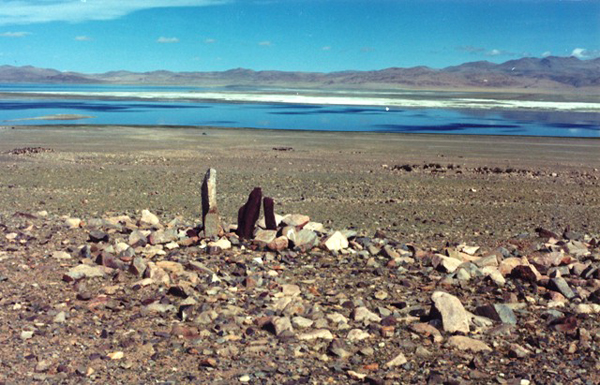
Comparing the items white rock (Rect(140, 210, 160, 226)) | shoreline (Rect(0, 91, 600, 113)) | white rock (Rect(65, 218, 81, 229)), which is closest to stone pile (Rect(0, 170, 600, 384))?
white rock (Rect(65, 218, 81, 229))

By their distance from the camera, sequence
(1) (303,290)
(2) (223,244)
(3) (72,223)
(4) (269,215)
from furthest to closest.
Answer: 1. (3) (72,223)
2. (4) (269,215)
3. (2) (223,244)
4. (1) (303,290)

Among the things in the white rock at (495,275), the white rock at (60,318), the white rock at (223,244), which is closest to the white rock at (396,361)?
the white rock at (495,275)

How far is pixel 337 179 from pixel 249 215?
794 cm

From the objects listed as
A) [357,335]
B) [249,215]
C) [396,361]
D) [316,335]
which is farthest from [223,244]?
[396,361]

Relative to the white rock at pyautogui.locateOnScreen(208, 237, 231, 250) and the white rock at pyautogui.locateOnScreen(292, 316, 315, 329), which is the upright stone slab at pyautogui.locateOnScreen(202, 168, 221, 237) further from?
the white rock at pyautogui.locateOnScreen(292, 316, 315, 329)

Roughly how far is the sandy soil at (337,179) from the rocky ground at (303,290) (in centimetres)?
11

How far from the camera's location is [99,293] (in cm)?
638

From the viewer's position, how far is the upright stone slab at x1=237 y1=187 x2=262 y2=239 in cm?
859

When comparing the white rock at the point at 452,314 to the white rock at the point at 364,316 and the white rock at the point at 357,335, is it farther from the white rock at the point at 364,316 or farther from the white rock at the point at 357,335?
the white rock at the point at 357,335

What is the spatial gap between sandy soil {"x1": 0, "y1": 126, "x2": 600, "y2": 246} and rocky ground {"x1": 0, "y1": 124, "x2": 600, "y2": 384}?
0.11m

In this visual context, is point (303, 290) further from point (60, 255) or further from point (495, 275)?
point (60, 255)

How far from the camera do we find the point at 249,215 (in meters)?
8.61

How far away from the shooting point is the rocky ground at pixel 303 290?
504cm

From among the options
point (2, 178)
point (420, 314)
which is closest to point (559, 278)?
point (420, 314)
